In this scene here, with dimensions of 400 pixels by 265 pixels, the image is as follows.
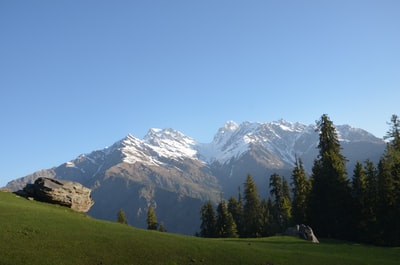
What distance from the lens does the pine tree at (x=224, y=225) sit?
102m

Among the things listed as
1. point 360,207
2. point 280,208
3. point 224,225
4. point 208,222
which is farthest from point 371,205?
point 208,222

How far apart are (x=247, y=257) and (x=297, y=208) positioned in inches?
2098

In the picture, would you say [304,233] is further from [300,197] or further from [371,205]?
[300,197]

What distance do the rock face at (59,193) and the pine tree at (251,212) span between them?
55130mm

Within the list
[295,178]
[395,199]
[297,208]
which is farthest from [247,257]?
[295,178]

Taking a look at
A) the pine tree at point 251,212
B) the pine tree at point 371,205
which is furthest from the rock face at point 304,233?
the pine tree at point 251,212

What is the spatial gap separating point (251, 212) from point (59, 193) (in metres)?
62.7

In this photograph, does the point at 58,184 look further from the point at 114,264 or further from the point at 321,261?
the point at 321,261

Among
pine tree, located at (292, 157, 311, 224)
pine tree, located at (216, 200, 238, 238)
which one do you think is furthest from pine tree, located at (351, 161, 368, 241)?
pine tree, located at (216, 200, 238, 238)

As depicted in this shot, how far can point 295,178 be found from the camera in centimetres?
9525

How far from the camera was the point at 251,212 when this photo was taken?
106938 mm

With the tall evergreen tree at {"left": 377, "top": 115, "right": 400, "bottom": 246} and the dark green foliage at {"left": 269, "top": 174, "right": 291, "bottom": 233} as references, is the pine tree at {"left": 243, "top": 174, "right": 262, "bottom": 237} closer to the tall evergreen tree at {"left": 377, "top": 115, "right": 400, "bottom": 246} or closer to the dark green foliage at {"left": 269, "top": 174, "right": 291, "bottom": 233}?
the dark green foliage at {"left": 269, "top": 174, "right": 291, "bottom": 233}

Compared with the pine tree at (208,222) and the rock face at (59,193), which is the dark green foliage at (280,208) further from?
the rock face at (59,193)

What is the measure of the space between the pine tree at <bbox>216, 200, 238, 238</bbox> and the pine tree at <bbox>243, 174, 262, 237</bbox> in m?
4.14
